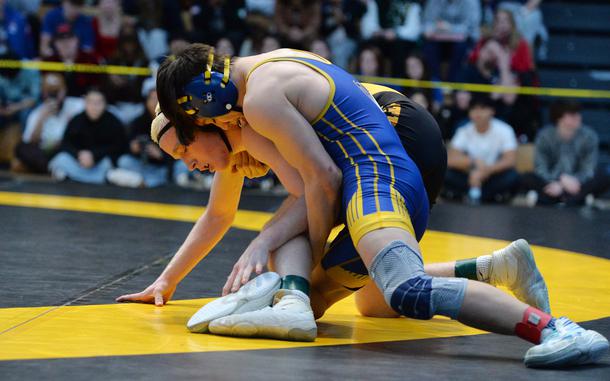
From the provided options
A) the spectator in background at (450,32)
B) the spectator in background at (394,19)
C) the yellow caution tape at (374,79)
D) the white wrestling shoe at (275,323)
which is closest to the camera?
the white wrestling shoe at (275,323)

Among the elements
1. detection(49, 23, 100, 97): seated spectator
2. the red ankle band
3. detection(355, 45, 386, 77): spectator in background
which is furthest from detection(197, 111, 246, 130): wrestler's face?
detection(49, 23, 100, 97): seated spectator

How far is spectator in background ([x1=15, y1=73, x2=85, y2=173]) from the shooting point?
9.24 m

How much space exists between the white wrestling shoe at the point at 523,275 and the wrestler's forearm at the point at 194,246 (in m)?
0.91

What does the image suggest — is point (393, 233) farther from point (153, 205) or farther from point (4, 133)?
point (4, 133)

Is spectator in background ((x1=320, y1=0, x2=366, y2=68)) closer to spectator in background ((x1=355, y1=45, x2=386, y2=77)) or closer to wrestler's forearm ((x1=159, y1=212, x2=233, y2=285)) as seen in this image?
spectator in background ((x1=355, y1=45, x2=386, y2=77))

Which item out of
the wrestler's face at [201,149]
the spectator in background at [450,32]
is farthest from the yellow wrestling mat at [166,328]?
the spectator in background at [450,32]

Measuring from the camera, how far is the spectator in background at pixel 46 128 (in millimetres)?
9242

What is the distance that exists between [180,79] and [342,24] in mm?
7094

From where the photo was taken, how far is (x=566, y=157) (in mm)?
8812

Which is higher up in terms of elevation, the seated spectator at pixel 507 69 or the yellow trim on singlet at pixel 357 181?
the yellow trim on singlet at pixel 357 181

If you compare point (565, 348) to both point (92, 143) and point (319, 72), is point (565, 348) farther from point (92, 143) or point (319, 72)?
point (92, 143)

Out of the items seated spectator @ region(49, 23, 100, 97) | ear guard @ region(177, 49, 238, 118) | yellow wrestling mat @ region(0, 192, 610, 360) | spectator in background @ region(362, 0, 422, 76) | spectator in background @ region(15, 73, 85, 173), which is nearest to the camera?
yellow wrestling mat @ region(0, 192, 610, 360)

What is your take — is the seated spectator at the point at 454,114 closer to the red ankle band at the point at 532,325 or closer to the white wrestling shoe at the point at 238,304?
the white wrestling shoe at the point at 238,304

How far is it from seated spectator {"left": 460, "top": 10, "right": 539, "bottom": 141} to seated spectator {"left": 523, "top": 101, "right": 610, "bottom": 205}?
20.6 inches
